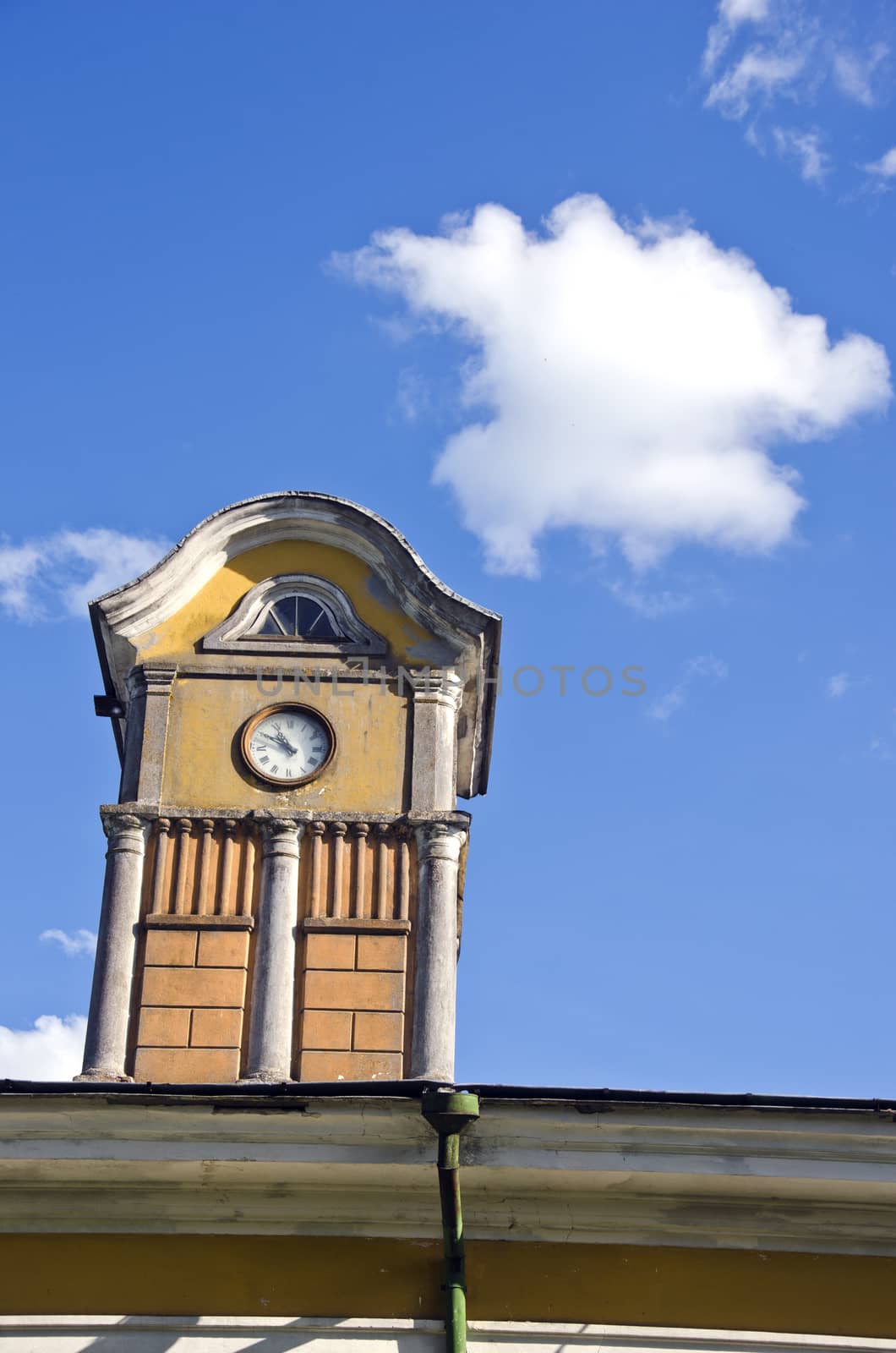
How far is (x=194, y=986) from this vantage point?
13.3 meters

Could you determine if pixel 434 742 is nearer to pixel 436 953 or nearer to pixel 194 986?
pixel 436 953

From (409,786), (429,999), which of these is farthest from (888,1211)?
(409,786)

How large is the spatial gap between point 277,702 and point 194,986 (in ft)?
7.92

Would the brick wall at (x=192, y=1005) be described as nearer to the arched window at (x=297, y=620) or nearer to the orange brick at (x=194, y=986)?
the orange brick at (x=194, y=986)

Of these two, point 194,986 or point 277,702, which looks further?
point 277,702

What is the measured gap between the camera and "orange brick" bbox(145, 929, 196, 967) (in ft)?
43.9

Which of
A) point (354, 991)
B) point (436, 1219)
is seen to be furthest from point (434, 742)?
point (436, 1219)

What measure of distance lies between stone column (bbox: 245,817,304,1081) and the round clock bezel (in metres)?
0.38

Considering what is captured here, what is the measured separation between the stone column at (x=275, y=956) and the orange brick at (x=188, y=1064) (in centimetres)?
15

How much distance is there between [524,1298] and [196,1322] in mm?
1490

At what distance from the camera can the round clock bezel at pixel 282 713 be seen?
46.5 feet

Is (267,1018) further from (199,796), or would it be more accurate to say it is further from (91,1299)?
(91,1299)

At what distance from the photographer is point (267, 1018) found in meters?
13.1

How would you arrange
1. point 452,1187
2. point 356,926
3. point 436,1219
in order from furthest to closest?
point 356,926, point 436,1219, point 452,1187
